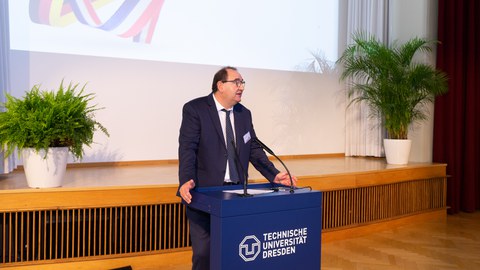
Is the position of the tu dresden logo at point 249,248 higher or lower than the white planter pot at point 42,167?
lower

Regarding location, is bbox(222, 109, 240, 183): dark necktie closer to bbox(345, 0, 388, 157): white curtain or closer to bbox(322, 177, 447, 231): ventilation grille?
bbox(322, 177, 447, 231): ventilation grille

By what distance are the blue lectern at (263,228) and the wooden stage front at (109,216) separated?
1401 millimetres

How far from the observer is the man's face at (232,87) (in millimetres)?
2166

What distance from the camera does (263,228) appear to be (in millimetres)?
1770

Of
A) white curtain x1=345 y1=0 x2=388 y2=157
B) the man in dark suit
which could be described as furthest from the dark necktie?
white curtain x1=345 y1=0 x2=388 y2=157

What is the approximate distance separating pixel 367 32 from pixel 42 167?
167 inches

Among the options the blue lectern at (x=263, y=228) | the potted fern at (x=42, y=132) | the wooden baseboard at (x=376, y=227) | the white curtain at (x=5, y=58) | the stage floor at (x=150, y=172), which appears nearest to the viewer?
the blue lectern at (x=263, y=228)

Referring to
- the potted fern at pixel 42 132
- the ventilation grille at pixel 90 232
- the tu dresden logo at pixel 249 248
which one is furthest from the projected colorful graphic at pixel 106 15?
the tu dresden logo at pixel 249 248

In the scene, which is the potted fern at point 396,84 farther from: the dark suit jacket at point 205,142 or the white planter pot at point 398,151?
the dark suit jacket at point 205,142

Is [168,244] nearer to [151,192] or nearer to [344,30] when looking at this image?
[151,192]

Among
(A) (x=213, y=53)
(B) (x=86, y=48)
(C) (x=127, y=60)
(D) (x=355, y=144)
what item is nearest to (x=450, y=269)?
(D) (x=355, y=144)

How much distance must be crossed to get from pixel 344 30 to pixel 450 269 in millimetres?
3295

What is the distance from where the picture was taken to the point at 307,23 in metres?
5.43

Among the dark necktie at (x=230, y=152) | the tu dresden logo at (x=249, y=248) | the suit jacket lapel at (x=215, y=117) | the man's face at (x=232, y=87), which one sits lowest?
the tu dresden logo at (x=249, y=248)
